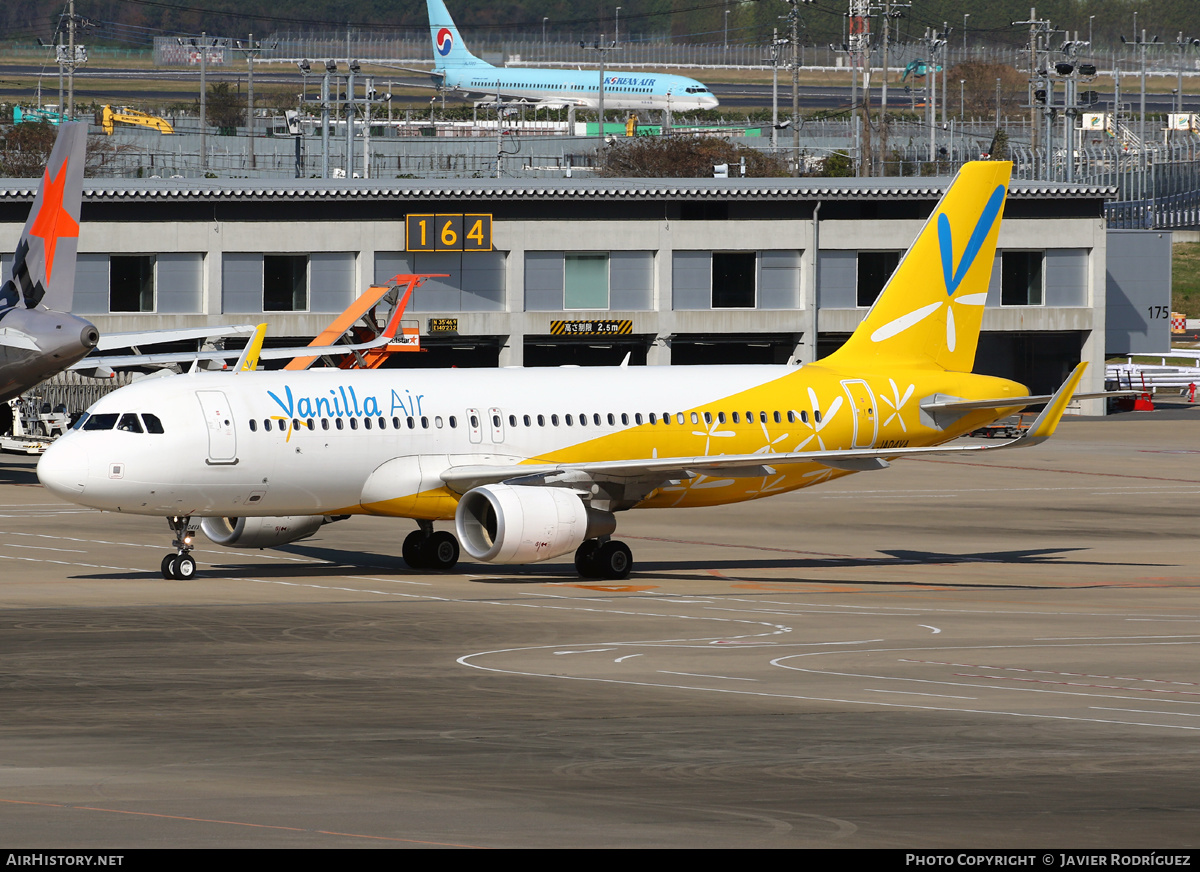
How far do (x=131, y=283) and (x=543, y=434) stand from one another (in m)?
55.9

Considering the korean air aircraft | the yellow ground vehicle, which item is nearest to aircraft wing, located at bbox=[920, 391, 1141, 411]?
the korean air aircraft

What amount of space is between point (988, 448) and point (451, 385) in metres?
11.5

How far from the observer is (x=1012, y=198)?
324 ft

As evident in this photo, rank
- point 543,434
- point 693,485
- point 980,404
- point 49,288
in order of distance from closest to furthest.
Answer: point 543,434, point 693,485, point 980,404, point 49,288

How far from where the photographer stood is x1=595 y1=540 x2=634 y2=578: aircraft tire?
38875 millimetres

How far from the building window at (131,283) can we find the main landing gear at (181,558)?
54.9 metres

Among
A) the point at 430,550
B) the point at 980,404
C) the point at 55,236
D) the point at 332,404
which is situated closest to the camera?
the point at 332,404

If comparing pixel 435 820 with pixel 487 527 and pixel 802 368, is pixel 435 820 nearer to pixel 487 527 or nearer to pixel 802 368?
pixel 487 527

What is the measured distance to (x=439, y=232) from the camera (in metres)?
94.2

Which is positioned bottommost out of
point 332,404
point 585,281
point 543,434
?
point 543,434

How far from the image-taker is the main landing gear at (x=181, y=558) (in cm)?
3803

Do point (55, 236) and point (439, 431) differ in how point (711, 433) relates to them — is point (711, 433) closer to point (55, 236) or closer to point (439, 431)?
point (439, 431)

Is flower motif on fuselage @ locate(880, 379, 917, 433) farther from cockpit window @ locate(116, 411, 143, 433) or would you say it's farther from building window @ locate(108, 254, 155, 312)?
building window @ locate(108, 254, 155, 312)

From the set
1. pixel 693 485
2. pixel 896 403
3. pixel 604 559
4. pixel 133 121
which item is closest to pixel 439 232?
pixel 896 403
